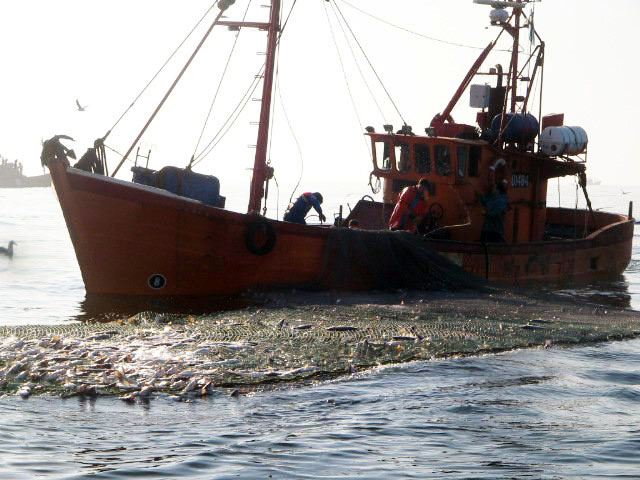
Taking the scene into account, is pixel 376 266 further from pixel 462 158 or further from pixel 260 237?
pixel 462 158

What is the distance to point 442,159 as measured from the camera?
65.1 feet

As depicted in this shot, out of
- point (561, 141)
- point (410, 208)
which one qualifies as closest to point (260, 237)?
point (410, 208)

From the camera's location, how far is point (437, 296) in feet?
51.4

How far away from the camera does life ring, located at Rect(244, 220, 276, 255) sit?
627 inches

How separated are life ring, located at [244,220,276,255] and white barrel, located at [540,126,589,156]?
800 cm

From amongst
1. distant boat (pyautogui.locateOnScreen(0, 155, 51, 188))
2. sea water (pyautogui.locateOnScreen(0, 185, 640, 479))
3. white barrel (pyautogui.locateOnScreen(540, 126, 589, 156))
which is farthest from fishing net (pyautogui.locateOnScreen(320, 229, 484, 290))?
distant boat (pyautogui.locateOnScreen(0, 155, 51, 188))

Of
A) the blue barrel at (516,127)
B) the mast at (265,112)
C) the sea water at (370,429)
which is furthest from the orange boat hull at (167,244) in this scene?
the blue barrel at (516,127)

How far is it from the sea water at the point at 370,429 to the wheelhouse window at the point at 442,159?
8.93m

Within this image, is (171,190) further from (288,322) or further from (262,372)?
(262,372)

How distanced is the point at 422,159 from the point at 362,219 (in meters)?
2.22

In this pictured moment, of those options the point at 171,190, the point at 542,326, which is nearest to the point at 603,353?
the point at 542,326

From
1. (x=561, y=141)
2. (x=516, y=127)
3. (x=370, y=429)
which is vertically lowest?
(x=370, y=429)

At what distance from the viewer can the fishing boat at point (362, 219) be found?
15570 mm

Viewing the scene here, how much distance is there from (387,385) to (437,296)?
235 inches
